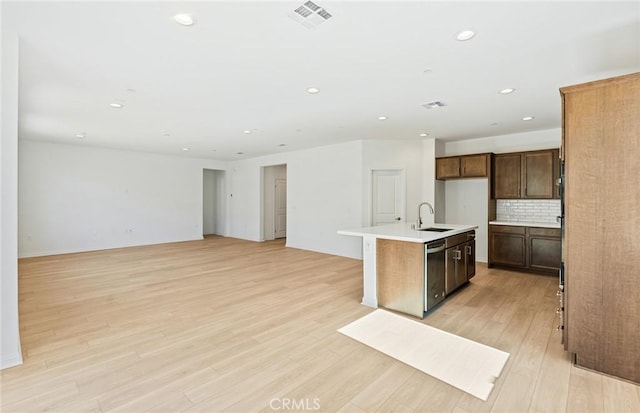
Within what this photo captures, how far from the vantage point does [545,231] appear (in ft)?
17.4

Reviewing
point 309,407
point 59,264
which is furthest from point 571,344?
point 59,264

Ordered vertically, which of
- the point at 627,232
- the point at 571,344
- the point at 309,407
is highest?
the point at 627,232

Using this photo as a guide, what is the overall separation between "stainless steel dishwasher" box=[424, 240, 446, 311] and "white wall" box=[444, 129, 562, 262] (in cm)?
305

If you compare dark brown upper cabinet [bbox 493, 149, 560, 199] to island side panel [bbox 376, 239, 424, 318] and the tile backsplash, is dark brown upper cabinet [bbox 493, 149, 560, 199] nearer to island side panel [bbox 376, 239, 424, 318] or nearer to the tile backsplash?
the tile backsplash

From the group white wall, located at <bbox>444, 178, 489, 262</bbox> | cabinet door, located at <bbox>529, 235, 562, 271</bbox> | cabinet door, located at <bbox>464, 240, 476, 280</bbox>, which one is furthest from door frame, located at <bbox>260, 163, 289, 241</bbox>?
cabinet door, located at <bbox>529, 235, 562, 271</bbox>

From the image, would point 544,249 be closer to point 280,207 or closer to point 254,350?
point 254,350

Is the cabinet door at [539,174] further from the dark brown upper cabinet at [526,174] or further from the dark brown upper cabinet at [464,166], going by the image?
the dark brown upper cabinet at [464,166]

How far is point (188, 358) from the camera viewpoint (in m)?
2.57

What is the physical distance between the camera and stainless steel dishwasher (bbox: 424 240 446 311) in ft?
11.2

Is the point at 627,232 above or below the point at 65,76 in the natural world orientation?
below

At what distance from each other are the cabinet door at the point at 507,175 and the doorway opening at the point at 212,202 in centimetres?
849

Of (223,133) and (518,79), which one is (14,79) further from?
(518,79)

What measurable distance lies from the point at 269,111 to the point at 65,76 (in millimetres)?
2357

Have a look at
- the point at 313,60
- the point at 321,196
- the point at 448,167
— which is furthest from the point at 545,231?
the point at 313,60
